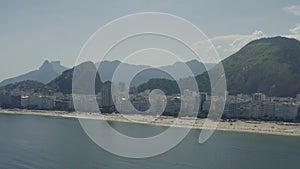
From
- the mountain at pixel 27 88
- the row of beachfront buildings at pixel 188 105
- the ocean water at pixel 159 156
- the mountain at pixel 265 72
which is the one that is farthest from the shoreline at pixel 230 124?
the mountain at pixel 27 88

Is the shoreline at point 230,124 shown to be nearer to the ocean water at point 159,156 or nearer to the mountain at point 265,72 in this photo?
the ocean water at point 159,156

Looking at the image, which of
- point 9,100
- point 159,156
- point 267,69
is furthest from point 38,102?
point 159,156

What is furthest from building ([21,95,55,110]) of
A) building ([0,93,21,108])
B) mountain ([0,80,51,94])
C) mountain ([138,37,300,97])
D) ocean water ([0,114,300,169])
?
ocean water ([0,114,300,169])

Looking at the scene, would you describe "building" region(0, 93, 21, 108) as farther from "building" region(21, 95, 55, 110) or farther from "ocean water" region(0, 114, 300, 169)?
"ocean water" region(0, 114, 300, 169)

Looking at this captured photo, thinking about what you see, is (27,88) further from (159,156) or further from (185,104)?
(159,156)

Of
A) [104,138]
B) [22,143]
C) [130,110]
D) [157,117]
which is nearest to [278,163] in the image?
[104,138]

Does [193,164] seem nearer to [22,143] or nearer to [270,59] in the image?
[22,143]

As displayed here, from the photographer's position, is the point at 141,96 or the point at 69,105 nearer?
the point at 141,96
